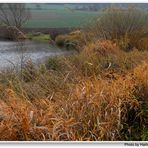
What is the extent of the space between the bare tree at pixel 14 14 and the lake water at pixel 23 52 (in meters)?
0.28

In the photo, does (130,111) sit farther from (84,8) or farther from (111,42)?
(111,42)

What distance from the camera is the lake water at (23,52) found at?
6046 mm

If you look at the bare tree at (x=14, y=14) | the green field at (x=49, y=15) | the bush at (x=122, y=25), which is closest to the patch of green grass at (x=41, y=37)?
the green field at (x=49, y=15)

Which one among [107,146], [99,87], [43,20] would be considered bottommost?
[107,146]

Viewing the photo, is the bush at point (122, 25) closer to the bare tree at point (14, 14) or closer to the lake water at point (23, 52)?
the lake water at point (23, 52)

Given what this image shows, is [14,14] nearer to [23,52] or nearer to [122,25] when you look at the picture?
[23,52]

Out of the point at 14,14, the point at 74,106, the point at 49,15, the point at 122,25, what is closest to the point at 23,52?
the point at 14,14

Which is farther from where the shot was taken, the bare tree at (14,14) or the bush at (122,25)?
the bush at (122,25)

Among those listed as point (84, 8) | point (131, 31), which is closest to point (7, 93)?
point (84, 8)

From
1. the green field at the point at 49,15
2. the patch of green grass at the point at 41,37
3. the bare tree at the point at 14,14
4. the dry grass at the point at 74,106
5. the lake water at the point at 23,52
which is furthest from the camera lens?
the patch of green grass at the point at 41,37

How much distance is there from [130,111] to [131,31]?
4.36 metres

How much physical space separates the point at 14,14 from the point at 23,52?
1.82ft

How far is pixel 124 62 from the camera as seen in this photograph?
6070 mm

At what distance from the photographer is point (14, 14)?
19.0ft
